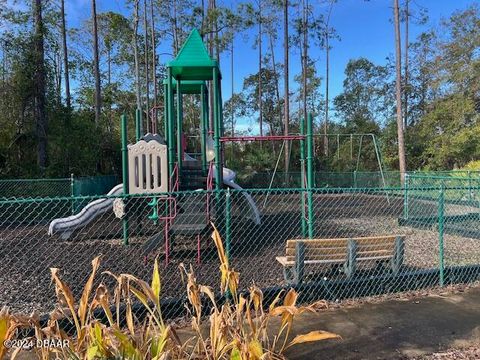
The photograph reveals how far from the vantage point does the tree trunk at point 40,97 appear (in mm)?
15064

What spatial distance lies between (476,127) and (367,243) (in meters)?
23.6

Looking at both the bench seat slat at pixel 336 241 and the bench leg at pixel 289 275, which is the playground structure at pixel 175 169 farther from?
the bench seat slat at pixel 336 241

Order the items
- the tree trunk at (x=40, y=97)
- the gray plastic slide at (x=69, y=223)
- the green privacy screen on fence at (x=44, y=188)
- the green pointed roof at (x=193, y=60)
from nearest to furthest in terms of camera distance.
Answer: the green pointed roof at (x=193, y=60) → the gray plastic slide at (x=69, y=223) → the green privacy screen on fence at (x=44, y=188) → the tree trunk at (x=40, y=97)

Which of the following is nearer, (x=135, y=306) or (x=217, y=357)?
(x=217, y=357)

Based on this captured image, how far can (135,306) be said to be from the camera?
3986mm

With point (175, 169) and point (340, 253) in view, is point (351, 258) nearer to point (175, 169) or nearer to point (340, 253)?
point (340, 253)

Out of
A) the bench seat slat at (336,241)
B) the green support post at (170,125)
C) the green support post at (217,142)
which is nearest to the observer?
the bench seat slat at (336,241)

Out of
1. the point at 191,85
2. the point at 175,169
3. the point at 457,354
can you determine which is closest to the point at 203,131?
the point at 191,85

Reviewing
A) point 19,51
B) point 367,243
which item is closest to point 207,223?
point 367,243

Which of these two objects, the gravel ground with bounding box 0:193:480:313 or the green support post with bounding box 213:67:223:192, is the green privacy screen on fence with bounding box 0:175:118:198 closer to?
the gravel ground with bounding box 0:193:480:313

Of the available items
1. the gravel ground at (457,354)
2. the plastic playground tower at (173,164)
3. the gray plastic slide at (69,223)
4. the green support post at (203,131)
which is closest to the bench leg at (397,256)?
the gravel ground at (457,354)

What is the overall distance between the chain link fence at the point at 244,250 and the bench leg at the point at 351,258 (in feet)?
0.04

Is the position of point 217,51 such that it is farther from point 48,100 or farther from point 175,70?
point 175,70

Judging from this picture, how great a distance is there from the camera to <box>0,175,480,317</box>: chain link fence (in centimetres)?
482
